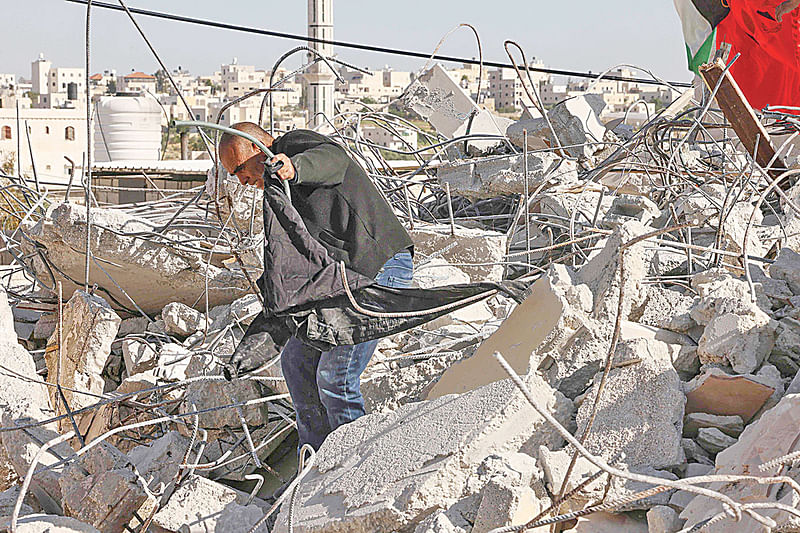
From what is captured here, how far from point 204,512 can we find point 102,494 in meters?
0.36

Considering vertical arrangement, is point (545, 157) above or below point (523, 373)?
above

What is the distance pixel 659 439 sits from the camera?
7.55 feet

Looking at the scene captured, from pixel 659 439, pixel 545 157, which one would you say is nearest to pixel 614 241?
pixel 659 439

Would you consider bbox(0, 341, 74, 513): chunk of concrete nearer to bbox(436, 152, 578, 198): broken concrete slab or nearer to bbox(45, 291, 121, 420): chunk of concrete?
bbox(45, 291, 121, 420): chunk of concrete

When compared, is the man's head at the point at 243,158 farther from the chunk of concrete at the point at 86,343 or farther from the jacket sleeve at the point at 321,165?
the chunk of concrete at the point at 86,343

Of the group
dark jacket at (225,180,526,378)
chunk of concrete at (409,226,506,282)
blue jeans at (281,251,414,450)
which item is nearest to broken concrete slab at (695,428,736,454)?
dark jacket at (225,180,526,378)

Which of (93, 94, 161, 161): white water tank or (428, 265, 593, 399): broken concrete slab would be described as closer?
(428, 265, 593, 399): broken concrete slab

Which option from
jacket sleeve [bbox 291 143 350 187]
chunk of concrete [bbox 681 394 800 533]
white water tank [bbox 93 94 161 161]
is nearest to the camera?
chunk of concrete [bbox 681 394 800 533]

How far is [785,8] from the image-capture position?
429 cm

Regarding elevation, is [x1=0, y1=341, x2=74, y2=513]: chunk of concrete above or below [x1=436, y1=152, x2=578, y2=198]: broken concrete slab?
below

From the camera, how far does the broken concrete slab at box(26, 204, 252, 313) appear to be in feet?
15.2

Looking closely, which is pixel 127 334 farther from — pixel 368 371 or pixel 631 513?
pixel 631 513

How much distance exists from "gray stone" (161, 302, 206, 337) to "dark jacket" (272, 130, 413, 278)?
1934 millimetres

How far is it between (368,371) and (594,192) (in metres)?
2.35
